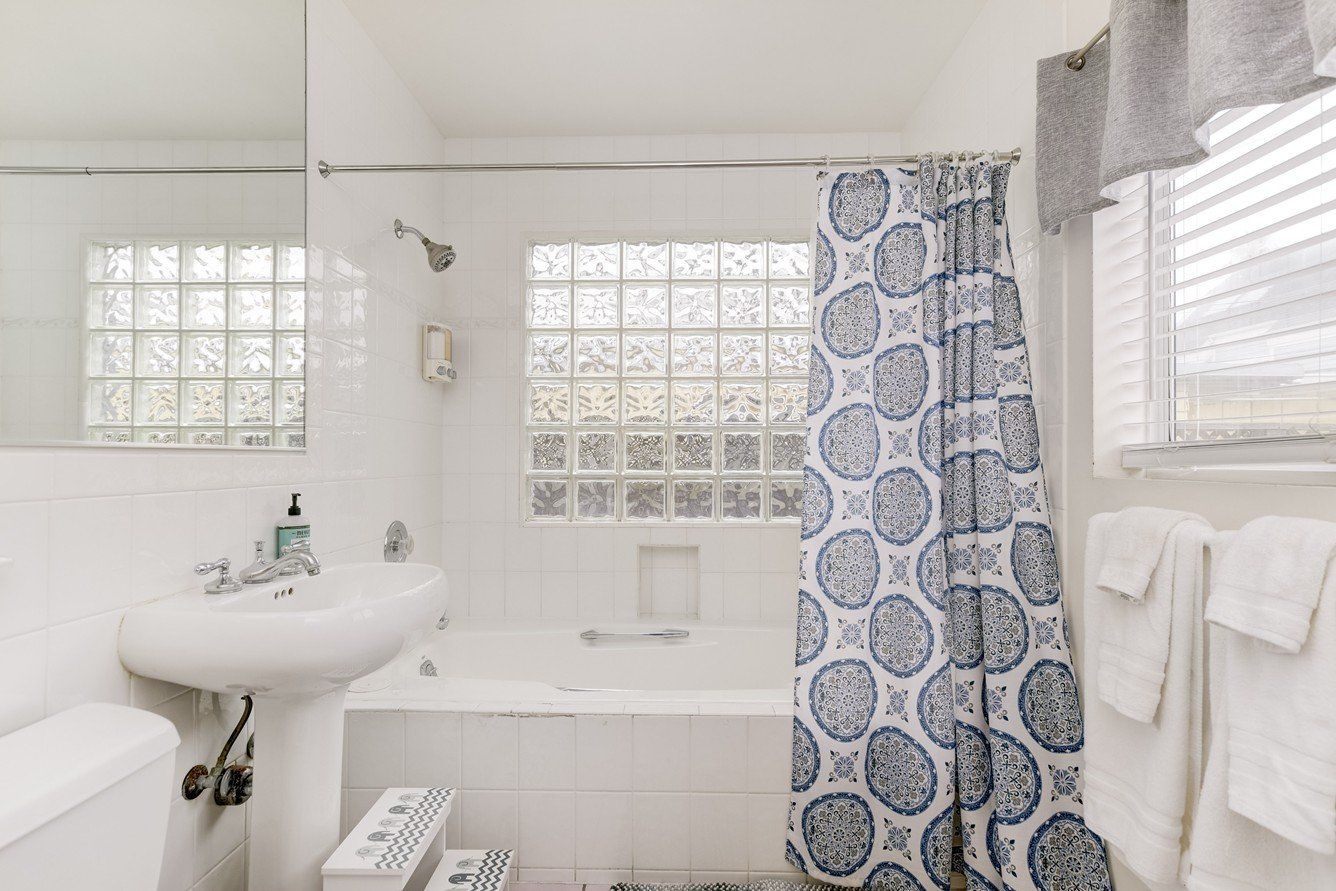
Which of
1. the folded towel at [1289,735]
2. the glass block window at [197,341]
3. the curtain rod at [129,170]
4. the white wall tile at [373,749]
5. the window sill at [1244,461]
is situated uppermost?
the curtain rod at [129,170]

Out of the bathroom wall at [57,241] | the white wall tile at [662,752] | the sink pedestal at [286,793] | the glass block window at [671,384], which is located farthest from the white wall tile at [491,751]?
the glass block window at [671,384]

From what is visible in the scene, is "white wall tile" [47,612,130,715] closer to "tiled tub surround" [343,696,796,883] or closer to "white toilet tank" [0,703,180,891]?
"white toilet tank" [0,703,180,891]

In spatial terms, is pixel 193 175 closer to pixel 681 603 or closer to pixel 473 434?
pixel 473 434

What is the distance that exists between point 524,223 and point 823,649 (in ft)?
7.10

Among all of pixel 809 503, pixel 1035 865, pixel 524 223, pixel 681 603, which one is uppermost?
pixel 524 223

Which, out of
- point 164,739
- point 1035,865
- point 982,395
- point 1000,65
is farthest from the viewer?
point 1000,65

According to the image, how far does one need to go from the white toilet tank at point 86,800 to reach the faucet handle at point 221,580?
0.32m

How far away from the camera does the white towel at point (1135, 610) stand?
1.16 m

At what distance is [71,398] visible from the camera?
45.2 inches

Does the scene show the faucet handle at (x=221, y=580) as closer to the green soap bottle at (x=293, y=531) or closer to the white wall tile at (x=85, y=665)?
the white wall tile at (x=85, y=665)

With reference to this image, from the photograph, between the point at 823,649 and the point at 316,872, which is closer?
the point at 316,872

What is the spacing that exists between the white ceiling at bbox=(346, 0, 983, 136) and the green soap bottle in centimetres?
154

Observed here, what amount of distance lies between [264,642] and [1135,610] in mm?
1496

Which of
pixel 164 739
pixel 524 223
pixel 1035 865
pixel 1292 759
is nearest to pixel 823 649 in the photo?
Result: pixel 1035 865
